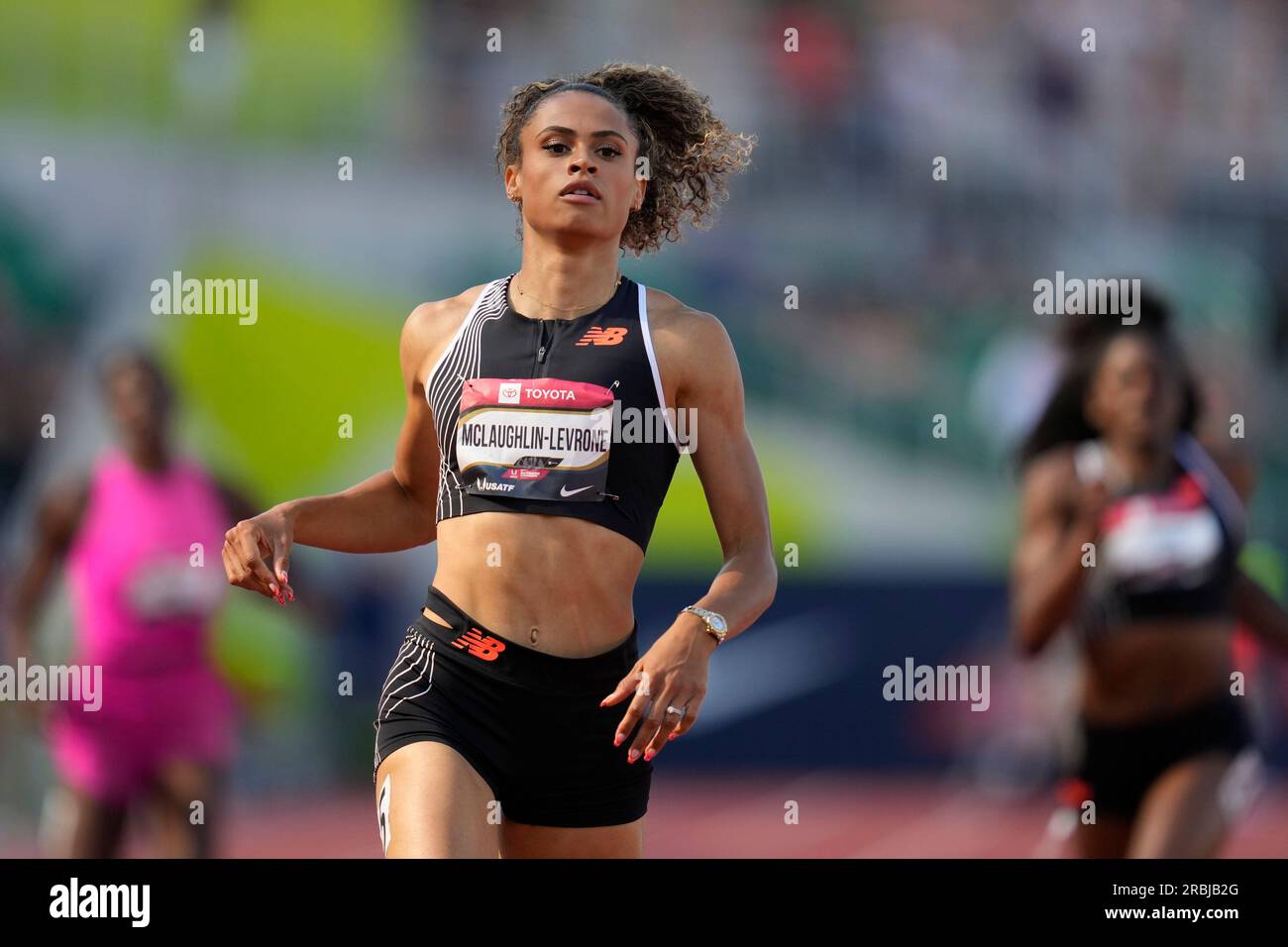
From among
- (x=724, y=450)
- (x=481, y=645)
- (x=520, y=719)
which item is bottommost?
(x=520, y=719)

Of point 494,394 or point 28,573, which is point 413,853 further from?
point 28,573

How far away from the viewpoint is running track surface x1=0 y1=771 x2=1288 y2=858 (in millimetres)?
8461

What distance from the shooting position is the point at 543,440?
126 inches

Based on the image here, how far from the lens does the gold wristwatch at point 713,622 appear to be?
9.44 ft

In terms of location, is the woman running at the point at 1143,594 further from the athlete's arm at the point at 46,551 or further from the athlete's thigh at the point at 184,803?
the athlete's arm at the point at 46,551

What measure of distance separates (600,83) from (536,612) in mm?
1234

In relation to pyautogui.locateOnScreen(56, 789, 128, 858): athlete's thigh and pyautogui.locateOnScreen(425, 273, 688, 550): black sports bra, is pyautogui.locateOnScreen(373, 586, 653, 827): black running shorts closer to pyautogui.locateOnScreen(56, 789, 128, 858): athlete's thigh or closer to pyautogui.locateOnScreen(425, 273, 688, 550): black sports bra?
pyautogui.locateOnScreen(425, 273, 688, 550): black sports bra

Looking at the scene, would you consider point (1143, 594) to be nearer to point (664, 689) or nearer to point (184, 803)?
point (664, 689)

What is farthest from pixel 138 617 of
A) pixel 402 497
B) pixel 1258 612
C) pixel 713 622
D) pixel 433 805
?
pixel 1258 612

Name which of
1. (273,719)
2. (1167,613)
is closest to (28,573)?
(273,719)

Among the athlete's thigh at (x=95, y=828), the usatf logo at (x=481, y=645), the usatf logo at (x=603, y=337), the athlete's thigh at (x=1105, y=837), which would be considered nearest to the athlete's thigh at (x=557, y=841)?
the usatf logo at (x=481, y=645)

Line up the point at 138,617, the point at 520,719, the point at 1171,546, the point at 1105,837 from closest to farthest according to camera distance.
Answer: the point at 520,719, the point at 1105,837, the point at 1171,546, the point at 138,617

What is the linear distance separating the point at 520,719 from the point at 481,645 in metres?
0.16

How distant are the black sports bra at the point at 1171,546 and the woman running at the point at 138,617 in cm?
323
